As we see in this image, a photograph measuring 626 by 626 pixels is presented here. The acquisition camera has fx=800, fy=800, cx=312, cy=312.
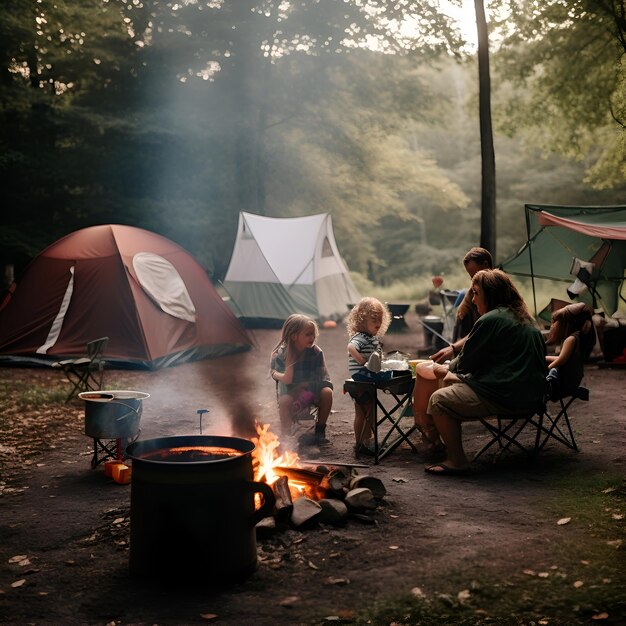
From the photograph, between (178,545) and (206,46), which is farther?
(206,46)

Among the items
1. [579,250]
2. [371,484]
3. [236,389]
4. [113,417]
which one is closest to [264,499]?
[371,484]

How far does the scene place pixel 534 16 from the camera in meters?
16.2

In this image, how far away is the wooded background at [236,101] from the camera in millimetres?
17312

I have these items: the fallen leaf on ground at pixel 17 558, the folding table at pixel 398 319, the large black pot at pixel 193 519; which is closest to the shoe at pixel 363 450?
the large black pot at pixel 193 519

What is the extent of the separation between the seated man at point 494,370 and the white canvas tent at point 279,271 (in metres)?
10.4

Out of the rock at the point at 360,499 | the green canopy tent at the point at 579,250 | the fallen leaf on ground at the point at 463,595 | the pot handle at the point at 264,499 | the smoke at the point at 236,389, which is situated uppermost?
the green canopy tent at the point at 579,250

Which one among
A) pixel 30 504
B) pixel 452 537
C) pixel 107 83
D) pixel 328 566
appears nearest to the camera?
pixel 328 566

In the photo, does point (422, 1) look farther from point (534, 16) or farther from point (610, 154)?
point (610, 154)

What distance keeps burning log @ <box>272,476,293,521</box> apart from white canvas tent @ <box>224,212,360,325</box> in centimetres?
1127

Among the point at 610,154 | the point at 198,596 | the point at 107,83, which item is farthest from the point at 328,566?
the point at 107,83

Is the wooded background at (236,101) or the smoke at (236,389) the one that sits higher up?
the wooded background at (236,101)

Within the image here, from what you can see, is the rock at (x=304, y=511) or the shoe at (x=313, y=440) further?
the shoe at (x=313, y=440)

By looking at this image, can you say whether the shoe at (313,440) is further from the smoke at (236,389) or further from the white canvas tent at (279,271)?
the white canvas tent at (279,271)

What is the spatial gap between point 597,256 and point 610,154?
7.21 metres
